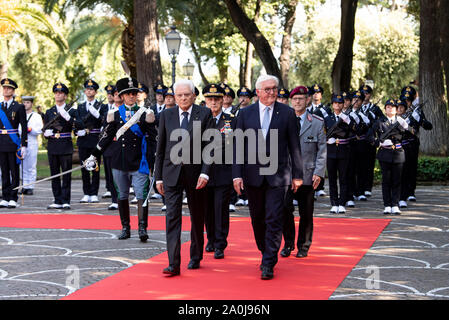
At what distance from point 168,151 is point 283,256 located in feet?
6.88

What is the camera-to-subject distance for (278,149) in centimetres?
779

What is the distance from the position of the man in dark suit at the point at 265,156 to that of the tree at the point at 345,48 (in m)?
14.2

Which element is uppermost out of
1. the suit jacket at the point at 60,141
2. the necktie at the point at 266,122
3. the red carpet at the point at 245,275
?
the necktie at the point at 266,122

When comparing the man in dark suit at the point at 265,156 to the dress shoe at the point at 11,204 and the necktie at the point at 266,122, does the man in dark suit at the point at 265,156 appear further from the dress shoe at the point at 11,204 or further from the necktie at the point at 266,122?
the dress shoe at the point at 11,204

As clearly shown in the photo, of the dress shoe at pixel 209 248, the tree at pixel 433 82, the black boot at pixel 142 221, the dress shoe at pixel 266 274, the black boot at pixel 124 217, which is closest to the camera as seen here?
the dress shoe at pixel 266 274

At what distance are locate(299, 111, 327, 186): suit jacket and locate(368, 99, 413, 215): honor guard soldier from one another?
13.8 feet

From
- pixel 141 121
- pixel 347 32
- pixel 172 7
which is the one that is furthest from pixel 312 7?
pixel 141 121

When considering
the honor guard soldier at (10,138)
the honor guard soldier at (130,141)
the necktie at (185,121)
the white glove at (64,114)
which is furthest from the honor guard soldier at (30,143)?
the necktie at (185,121)

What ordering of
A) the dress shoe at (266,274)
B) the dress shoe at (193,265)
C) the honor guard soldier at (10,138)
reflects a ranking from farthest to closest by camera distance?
the honor guard soldier at (10,138), the dress shoe at (193,265), the dress shoe at (266,274)

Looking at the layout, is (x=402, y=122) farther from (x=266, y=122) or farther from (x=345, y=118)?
(x=266, y=122)

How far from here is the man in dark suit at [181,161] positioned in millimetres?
7785

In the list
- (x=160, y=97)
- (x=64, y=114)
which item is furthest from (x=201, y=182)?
(x=160, y=97)

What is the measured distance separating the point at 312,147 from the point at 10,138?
297 inches

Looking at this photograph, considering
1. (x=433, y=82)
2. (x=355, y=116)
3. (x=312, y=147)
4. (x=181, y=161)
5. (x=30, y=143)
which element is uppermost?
(x=433, y=82)
